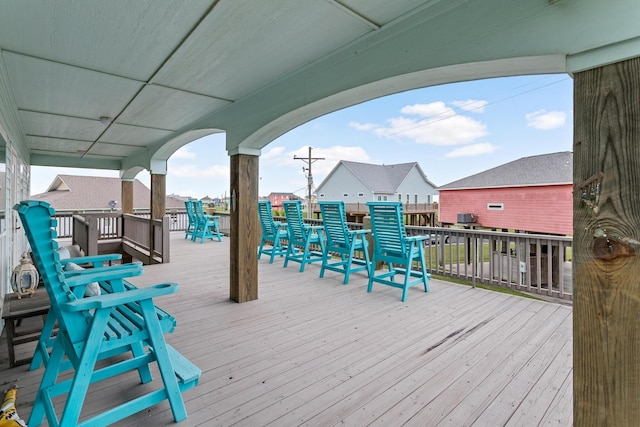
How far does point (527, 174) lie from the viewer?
14516mm

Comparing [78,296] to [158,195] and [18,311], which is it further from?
[158,195]

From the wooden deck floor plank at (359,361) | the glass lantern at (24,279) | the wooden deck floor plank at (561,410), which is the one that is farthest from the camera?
the glass lantern at (24,279)

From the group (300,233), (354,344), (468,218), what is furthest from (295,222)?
(468,218)

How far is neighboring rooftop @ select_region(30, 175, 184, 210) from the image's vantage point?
16.8 m

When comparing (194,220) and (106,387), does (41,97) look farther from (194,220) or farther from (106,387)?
(194,220)

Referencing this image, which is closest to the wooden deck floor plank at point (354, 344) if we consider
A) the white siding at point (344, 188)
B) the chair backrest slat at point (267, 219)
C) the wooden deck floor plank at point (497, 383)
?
the wooden deck floor plank at point (497, 383)

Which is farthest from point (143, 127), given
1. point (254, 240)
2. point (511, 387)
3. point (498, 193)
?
point (498, 193)

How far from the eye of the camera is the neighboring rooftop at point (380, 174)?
25031 millimetres

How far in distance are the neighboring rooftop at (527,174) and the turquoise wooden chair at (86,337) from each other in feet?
49.9

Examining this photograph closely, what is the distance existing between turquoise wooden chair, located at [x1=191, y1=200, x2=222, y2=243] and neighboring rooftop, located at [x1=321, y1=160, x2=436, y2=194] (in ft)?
54.5

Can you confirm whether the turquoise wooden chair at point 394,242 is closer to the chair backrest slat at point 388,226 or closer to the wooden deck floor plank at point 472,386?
the chair backrest slat at point 388,226

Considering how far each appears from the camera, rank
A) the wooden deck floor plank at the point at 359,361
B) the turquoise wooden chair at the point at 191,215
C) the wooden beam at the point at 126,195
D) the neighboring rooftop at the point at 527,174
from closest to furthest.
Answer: the wooden deck floor plank at the point at 359,361, the wooden beam at the point at 126,195, the turquoise wooden chair at the point at 191,215, the neighboring rooftop at the point at 527,174

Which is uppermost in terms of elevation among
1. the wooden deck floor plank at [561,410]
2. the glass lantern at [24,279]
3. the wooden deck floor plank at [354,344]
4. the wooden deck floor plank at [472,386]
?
the glass lantern at [24,279]

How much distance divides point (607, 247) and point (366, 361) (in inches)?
66.2
